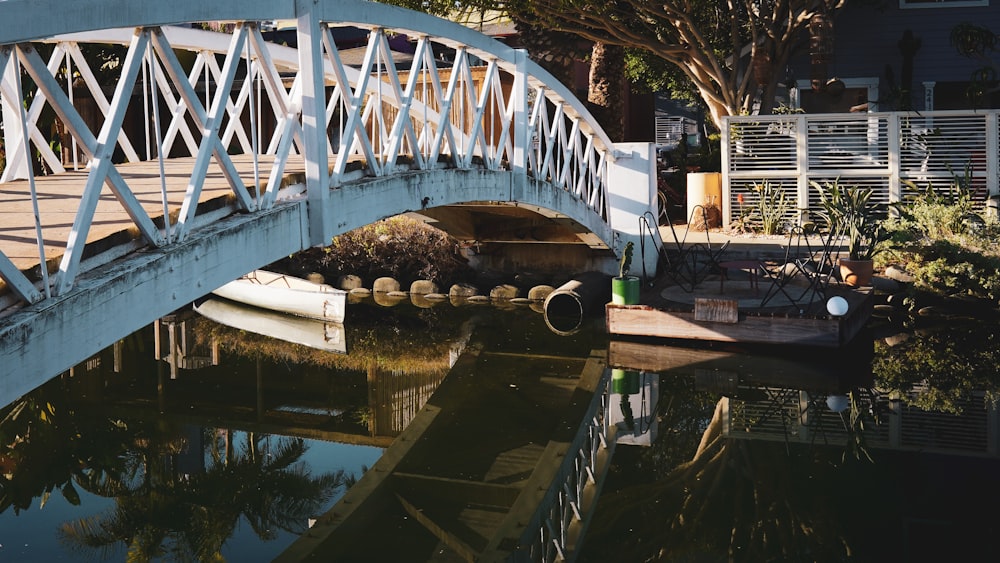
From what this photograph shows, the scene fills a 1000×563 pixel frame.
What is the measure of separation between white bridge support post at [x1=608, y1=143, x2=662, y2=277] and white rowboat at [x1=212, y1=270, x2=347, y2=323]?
3.99m

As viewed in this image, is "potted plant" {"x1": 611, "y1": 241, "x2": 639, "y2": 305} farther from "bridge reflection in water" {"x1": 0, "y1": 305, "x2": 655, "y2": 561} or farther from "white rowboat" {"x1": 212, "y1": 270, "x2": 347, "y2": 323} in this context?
"white rowboat" {"x1": 212, "y1": 270, "x2": 347, "y2": 323}

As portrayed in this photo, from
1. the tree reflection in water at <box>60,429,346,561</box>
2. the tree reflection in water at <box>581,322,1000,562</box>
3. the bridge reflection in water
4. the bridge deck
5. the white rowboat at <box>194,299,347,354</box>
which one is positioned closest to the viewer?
the bridge deck

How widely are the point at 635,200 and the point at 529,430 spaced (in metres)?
5.85

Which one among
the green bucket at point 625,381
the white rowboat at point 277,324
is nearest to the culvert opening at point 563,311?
the green bucket at point 625,381

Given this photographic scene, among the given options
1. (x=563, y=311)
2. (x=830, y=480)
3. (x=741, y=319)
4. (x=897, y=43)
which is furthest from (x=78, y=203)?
(x=897, y=43)

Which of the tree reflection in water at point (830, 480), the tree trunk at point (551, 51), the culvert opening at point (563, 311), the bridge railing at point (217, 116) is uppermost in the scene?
the tree trunk at point (551, 51)

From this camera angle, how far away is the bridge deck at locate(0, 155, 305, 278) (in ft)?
17.4

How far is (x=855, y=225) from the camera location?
13.8 meters

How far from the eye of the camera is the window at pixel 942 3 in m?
20.1

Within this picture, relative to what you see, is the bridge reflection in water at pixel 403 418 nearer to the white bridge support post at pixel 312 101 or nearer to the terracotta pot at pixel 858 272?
the white bridge support post at pixel 312 101

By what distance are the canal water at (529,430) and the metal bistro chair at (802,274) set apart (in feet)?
2.64

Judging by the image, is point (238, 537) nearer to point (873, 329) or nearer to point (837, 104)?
point (873, 329)

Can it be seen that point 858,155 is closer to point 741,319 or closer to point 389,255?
point 741,319

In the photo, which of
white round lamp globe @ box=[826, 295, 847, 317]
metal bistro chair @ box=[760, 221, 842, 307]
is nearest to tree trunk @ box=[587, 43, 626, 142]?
metal bistro chair @ box=[760, 221, 842, 307]
